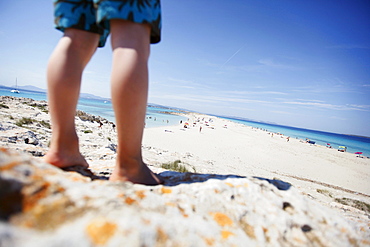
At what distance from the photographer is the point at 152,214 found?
75 cm

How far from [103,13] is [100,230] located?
1.17 metres

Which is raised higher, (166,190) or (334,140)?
(166,190)

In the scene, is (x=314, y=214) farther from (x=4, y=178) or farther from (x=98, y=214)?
(x=4, y=178)

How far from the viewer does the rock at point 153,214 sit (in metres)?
0.52

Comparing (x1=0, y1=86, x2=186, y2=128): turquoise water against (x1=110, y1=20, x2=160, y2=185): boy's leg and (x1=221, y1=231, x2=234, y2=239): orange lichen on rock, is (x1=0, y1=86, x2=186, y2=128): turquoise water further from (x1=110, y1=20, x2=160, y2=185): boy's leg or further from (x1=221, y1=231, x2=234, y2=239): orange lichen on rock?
(x1=221, y1=231, x2=234, y2=239): orange lichen on rock

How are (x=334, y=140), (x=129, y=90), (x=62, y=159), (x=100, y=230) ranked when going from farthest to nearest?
(x=334, y=140) < (x=62, y=159) < (x=129, y=90) < (x=100, y=230)

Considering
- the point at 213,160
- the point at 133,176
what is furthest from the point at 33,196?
the point at 213,160

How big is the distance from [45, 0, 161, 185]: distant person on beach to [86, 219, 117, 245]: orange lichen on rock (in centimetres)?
60

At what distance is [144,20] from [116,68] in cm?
38

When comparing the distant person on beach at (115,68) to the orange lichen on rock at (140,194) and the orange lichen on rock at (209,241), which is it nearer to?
the orange lichen on rock at (140,194)

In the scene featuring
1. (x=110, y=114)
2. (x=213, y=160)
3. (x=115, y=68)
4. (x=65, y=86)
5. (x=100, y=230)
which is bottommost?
(x=110, y=114)

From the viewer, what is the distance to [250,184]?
4.01ft

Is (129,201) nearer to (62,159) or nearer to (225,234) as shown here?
(225,234)

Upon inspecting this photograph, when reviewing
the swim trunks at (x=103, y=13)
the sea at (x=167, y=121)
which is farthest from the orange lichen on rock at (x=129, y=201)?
the sea at (x=167, y=121)
